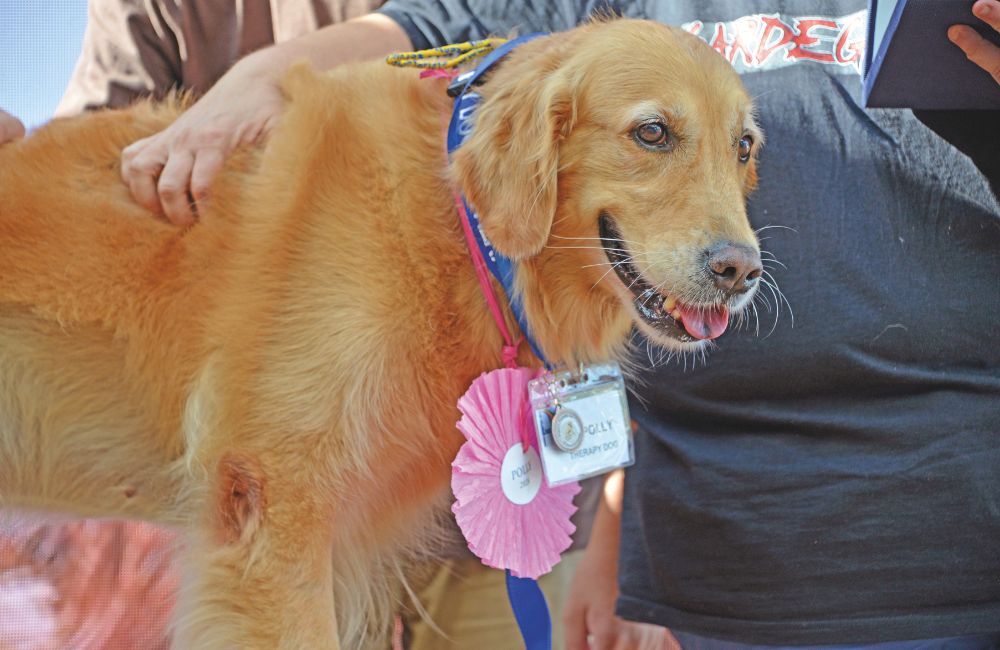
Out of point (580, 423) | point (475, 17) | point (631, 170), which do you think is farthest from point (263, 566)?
point (475, 17)

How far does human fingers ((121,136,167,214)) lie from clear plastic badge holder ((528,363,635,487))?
2.98 ft

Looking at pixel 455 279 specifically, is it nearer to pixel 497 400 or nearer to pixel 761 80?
pixel 497 400

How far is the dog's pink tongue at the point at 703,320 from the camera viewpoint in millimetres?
1584

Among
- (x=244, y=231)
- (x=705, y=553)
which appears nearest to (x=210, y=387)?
(x=244, y=231)

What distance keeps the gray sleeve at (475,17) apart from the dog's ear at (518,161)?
1.68 feet

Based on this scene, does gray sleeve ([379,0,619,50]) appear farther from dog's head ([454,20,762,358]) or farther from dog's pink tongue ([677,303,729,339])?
dog's pink tongue ([677,303,729,339])

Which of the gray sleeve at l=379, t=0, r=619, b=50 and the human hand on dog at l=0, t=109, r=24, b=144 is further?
the gray sleeve at l=379, t=0, r=619, b=50

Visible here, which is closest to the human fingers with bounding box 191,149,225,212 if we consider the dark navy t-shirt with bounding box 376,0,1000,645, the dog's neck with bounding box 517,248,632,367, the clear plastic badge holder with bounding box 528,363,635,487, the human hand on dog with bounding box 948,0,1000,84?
the dog's neck with bounding box 517,248,632,367

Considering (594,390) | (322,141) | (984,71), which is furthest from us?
(594,390)

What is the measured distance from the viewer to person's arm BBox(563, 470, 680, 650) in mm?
2236

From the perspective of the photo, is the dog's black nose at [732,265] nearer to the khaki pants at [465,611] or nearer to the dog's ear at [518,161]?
the dog's ear at [518,161]

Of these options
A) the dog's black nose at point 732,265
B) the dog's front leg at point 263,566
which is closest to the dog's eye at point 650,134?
the dog's black nose at point 732,265

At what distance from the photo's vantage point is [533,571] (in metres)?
1.78

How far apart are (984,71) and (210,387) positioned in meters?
1.57
